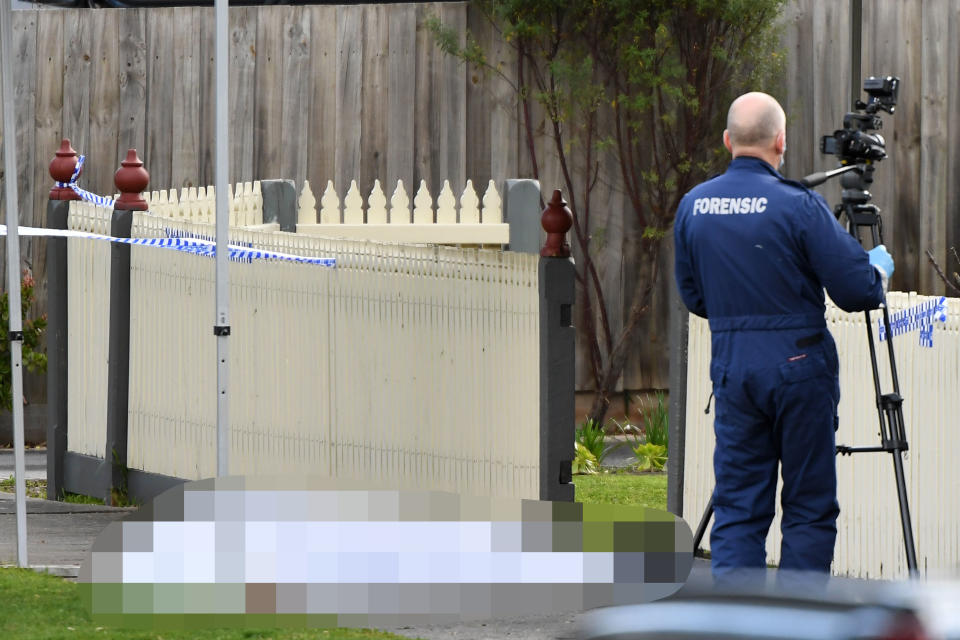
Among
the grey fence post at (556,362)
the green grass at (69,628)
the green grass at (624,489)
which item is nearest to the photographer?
the green grass at (69,628)

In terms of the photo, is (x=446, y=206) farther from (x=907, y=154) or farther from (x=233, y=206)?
(x=907, y=154)

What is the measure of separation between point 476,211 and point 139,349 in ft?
9.72

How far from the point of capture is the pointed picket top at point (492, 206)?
11273 mm

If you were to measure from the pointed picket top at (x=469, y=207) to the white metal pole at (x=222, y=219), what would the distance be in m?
4.38

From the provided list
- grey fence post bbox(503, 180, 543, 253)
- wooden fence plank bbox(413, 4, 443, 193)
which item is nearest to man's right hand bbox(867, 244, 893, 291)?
grey fence post bbox(503, 180, 543, 253)

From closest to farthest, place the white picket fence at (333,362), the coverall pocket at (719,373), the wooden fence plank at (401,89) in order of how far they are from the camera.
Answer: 1. the coverall pocket at (719,373)
2. the white picket fence at (333,362)
3. the wooden fence plank at (401,89)

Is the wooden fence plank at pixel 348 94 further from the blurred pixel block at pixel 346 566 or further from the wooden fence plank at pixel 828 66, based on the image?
the blurred pixel block at pixel 346 566

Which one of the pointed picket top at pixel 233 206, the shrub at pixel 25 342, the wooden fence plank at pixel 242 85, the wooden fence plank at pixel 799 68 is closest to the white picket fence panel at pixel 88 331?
the pointed picket top at pixel 233 206

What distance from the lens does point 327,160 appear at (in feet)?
39.1

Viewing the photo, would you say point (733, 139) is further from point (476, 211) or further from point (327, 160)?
point (327, 160)

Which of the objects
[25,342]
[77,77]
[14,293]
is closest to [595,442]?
[25,342]

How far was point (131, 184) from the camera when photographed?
9.08 meters

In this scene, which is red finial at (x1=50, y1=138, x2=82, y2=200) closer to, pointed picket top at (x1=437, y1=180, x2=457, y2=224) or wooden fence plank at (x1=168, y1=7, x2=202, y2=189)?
wooden fence plank at (x1=168, y1=7, x2=202, y2=189)

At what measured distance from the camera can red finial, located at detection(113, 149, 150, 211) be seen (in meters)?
9.06
